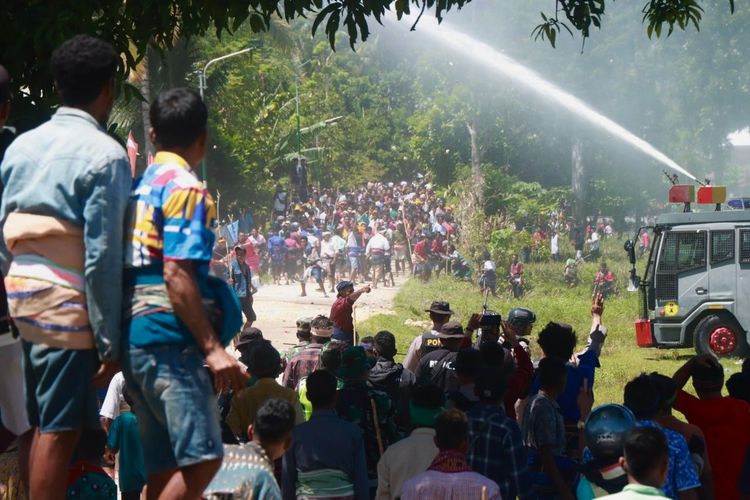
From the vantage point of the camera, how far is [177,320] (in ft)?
11.7

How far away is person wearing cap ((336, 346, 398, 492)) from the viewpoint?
23.7 ft

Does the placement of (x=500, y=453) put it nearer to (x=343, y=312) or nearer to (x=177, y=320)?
(x=177, y=320)

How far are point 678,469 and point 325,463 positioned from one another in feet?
5.80

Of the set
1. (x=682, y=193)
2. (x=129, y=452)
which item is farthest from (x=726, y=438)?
(x=682, y=193)

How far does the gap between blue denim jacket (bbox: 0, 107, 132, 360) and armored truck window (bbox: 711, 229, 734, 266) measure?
18.6m

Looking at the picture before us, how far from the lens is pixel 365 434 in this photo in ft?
23.8

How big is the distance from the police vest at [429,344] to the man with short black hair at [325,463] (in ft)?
9.83

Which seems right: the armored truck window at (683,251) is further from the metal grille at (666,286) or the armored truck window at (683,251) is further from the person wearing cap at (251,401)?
the person wearing cap at (251,401)

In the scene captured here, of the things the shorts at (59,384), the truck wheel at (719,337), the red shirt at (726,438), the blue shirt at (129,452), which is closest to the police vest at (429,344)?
the red shirt at (726,438)

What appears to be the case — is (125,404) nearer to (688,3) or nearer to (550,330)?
(550,330)

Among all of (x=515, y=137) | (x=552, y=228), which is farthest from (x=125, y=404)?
(x=515, y=137)

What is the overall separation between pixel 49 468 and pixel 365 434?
363cm

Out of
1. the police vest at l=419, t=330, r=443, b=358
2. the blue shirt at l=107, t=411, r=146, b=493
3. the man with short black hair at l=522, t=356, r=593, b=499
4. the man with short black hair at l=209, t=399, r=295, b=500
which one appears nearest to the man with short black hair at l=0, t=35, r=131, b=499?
the man with short black hair at l=209, t=399, r=295, b=500

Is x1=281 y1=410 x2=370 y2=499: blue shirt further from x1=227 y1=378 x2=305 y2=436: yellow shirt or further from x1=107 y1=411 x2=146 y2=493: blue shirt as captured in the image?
x1=107 y1=411 x2=146 y2=493: blue shirt
